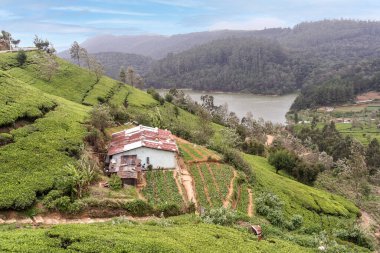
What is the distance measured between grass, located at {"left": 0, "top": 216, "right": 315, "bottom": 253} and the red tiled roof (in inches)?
390

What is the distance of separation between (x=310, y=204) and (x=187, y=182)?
14.5 meters

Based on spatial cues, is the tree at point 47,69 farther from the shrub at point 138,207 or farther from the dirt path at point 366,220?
the dirt path at point 366,220

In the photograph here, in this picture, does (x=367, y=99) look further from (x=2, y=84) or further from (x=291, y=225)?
(x=2, y=84)

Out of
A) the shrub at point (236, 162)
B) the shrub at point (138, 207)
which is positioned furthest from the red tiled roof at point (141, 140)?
the shrub at point (138, 207)

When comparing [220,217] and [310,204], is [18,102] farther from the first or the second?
[310,204]

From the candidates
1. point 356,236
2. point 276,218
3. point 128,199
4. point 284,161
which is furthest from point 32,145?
point 284,161

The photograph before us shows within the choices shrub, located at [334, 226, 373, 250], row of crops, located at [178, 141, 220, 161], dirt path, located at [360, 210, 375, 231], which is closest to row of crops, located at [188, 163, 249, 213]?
row of crops, located at [178, 141, 220, 161]

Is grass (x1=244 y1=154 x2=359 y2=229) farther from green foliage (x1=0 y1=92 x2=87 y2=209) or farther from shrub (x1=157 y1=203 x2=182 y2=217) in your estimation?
green foliage (x1=0 y1=92 x2=87 y2=209)

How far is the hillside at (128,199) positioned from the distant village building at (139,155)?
1.17 m

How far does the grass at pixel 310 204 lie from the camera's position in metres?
34.0

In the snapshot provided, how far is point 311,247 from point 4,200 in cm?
1863

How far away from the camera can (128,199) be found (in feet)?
78.0

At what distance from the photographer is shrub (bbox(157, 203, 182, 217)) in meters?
24.3

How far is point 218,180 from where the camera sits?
3159cm
